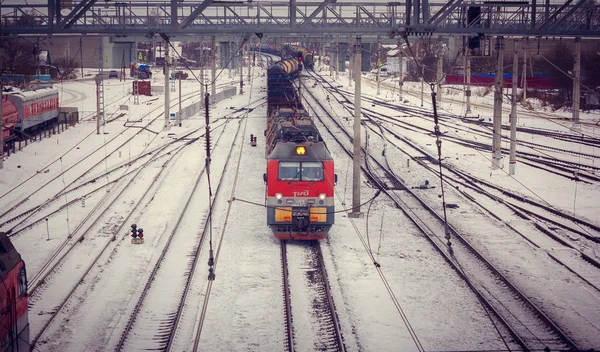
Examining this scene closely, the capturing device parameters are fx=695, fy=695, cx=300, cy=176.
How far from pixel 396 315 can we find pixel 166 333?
4.48 meters

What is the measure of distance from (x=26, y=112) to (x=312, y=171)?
26170 millimetres

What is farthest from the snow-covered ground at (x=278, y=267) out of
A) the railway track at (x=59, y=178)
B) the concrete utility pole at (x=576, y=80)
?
the concrete utility pole at (x=576, y=80)

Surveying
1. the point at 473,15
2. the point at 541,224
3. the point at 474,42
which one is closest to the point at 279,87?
the point at 541,224

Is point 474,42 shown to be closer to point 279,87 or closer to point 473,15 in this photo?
point 473,15

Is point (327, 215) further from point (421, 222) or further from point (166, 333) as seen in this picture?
point (166, 333)

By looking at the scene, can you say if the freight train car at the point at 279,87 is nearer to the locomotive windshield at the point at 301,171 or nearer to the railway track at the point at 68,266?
the railway track at the point at 68,266

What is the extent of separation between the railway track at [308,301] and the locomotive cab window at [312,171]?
1.92 metres

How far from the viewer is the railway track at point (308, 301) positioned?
40.8 feet

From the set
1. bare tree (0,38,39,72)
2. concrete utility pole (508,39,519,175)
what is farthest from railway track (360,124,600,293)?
bare tree (0,38,39,72)

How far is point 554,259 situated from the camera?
57.1 ft

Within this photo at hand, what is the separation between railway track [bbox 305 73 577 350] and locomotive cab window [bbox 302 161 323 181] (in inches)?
144

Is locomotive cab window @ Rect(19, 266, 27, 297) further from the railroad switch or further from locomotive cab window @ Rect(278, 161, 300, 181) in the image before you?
locomotive cab window @ Rect(278, 161, 300, 181)

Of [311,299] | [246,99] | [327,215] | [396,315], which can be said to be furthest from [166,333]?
[246,99]

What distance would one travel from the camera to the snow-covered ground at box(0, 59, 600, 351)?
42.2 ft
